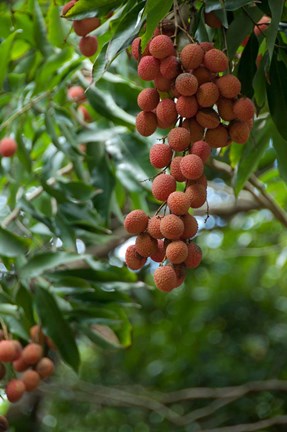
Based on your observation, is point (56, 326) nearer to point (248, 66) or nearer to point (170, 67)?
point (248, 66)

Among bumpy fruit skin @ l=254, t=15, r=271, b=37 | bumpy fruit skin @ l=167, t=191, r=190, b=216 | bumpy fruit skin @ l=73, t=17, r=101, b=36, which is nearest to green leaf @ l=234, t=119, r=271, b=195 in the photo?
bumpy fruit skin @ l=254, t=15, r=271, b=37

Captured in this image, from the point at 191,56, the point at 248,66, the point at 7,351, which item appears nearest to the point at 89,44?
the point at 248,66

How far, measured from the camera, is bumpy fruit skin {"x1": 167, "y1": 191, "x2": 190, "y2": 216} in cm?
80

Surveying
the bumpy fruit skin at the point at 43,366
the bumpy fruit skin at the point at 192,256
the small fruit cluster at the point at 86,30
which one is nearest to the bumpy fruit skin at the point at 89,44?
the small fruit cluster at the point at 86,30

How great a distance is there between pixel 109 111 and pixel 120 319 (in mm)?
414

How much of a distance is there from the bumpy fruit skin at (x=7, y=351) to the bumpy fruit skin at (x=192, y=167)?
716 millimetres

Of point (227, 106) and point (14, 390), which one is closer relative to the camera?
point (227, 106)

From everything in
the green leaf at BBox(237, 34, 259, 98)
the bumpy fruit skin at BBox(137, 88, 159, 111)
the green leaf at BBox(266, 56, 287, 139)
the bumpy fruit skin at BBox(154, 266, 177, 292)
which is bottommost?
the green leaf at BBox(266, 56, 287, 139)

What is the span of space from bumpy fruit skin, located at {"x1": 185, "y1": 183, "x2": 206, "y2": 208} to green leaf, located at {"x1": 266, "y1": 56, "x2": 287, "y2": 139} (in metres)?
0.21

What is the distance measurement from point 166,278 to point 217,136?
0.16m

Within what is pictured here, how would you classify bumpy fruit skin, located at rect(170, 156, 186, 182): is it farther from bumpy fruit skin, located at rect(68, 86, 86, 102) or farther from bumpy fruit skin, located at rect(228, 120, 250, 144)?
bumpy fruit skin, located at rect(68, 86, 86, 102)

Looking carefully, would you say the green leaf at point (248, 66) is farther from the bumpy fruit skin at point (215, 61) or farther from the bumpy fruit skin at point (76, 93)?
the bumpy fruit skin at point (76, 93)

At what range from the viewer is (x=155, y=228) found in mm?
819

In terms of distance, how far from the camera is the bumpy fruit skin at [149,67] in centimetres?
86
